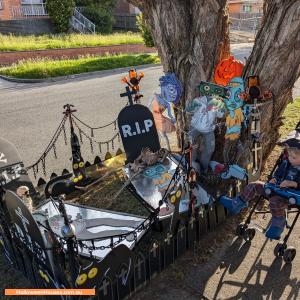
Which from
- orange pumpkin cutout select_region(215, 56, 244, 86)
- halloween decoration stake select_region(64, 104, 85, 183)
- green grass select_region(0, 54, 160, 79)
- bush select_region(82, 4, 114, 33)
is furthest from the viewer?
bush select_region(82, 4, 114, 33)

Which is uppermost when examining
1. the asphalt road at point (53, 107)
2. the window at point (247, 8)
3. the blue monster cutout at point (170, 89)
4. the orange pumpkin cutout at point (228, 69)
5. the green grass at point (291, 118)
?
the window at point (247, 8)

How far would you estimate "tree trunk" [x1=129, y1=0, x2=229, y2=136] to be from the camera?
16.8 ft

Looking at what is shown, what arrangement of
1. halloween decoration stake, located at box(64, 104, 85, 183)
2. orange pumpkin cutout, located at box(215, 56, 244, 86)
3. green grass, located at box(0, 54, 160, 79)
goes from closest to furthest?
orange pumpkin cutout, located at box(215, 56, 244, 86)
halloween decoration stake, located at box(64, 104, 85, 183)
green grass, located at box(0, 54, 160, 79)

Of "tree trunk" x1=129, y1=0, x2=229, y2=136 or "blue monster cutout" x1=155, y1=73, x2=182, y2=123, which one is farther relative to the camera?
"tree trunk" x1=129, y1=0, x2=229, y2=136

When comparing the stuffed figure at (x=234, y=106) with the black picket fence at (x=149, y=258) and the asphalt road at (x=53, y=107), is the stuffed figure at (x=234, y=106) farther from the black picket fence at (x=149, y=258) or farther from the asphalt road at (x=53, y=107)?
the asphalt road at (x=53, y=107)

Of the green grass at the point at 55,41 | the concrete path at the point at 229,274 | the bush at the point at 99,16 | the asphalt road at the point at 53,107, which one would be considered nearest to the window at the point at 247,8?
the bush at the point at 99,16

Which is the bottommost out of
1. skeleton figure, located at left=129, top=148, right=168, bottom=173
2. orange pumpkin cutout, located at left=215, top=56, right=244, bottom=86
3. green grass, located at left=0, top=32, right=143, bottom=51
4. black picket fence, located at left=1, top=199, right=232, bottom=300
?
black picket fence, located at left=1, top=199, right=232, bottom=300

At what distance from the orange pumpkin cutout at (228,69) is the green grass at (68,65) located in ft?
41.2

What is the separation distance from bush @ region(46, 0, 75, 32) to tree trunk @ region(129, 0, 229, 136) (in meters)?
20.3

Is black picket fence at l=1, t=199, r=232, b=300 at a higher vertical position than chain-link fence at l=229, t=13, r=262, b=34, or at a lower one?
lower

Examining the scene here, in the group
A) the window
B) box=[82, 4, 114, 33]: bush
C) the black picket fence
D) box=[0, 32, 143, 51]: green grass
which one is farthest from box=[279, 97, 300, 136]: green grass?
the window

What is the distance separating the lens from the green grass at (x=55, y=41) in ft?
61.3

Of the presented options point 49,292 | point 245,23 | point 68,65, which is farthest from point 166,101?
point 245,23

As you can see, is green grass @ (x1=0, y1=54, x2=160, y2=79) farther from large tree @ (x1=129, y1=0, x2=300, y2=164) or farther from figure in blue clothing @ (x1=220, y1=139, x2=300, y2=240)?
figure in blue clothing @ (x1=220, y1=139, x2=300, y2=240)
